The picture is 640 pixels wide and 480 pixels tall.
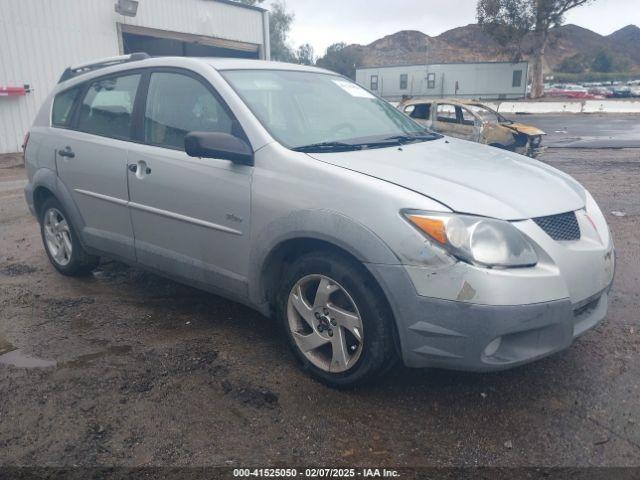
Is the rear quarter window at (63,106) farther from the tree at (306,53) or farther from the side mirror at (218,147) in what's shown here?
the tree at (306,53)

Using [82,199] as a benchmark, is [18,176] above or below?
below

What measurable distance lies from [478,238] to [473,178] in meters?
0.51

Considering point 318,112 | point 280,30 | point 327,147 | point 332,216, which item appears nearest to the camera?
point 332,216

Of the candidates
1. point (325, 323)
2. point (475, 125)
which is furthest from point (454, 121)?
point (325, 323)

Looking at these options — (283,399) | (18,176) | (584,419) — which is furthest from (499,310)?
(18,176)

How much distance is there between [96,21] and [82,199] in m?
14.7

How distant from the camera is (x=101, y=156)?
4.21 meters

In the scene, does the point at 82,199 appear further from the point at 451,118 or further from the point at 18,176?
the point at 451,118

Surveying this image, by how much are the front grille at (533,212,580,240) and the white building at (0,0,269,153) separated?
15943 millimetres

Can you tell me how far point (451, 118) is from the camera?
1331 centimetres

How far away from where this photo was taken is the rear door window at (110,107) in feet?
13.6

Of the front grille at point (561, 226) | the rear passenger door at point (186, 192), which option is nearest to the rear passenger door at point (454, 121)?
the rear passenger door at point (186, 192)

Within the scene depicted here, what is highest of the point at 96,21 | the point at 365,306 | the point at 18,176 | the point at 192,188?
the point at 96,21

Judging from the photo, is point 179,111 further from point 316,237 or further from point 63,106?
point 63,106
